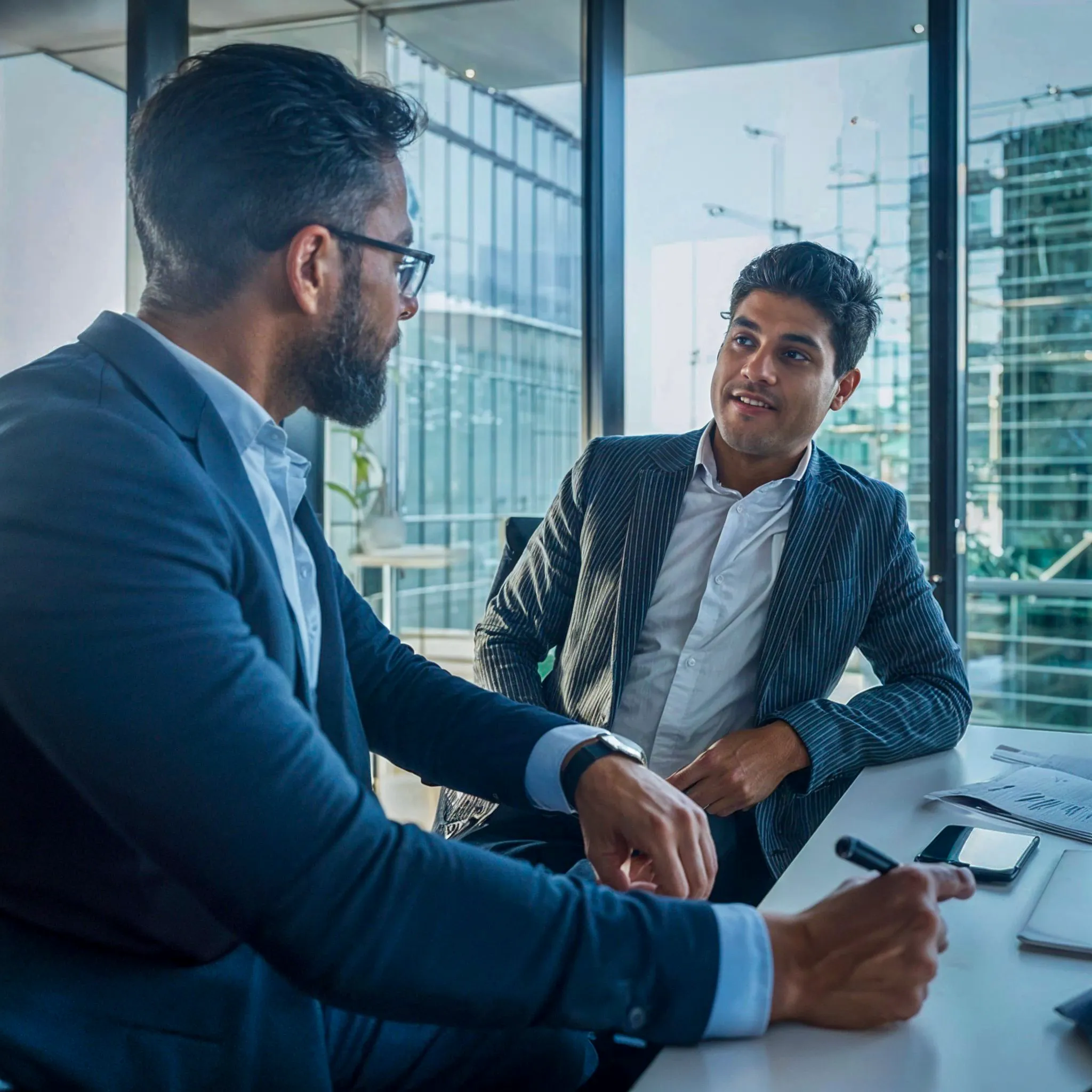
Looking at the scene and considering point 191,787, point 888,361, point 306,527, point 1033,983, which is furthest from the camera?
point 888,361

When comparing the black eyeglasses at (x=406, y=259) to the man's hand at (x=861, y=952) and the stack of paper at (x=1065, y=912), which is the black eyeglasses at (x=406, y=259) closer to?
the man's hand at (x=861, y=952)

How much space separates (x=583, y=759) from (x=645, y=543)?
83 centimetres

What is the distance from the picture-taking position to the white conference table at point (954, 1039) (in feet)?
2.25

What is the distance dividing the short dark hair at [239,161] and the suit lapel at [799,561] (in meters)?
0.99

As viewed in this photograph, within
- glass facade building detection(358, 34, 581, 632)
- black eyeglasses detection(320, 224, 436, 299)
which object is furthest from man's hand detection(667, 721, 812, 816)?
glass facade building detection(358, 34, 581, 632)

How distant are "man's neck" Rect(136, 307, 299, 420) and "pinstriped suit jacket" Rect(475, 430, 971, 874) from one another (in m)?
0.90

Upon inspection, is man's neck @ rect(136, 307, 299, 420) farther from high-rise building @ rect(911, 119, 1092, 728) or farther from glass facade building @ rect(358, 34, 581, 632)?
glass facade building @ rect(358, 34, 581, 632)

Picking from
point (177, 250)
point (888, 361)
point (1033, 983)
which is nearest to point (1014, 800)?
point (1033, 983)

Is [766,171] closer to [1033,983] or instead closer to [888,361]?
[888,361]

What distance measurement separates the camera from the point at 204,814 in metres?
0.71

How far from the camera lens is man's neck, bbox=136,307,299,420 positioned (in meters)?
1.04

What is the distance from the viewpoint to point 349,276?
108 cm

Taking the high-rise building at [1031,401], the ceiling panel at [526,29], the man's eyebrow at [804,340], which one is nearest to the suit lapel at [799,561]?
the man's eyebrow at [804,340]

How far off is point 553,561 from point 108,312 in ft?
3.74
